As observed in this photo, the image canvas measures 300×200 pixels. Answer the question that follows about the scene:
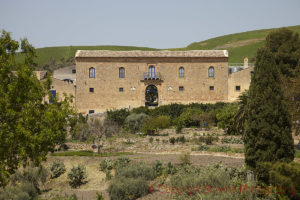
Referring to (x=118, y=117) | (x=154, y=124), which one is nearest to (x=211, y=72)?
(x=118, y=117)

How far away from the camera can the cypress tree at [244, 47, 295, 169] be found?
12.6 m

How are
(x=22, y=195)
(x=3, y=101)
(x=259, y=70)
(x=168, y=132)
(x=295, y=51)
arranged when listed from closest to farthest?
(x=3, y=101), (x=22, y=195), (x=259, y=70), (x=168, y=132), (x=295, y=51)

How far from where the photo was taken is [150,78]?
3869cm

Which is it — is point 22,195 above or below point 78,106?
below

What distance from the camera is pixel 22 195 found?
12453mm

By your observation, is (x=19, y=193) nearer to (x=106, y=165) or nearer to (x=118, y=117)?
(x=106, y=165)

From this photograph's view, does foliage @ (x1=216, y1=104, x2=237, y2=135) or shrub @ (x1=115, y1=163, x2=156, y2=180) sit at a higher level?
foliage @ (x1=216, y1=104, x2=237, y2=135)

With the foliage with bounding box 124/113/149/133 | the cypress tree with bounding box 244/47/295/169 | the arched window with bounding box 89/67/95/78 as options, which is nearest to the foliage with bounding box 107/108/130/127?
the foliage with bounding box 124/113/149/133

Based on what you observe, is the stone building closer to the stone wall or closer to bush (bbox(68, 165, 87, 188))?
the stone wall

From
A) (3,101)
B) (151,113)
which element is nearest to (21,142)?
(3,101)

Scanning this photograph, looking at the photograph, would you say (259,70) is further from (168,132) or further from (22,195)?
(168,132)

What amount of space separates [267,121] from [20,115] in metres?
8.20

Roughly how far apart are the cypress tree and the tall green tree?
672 cm

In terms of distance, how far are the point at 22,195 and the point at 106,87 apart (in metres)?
26.6
